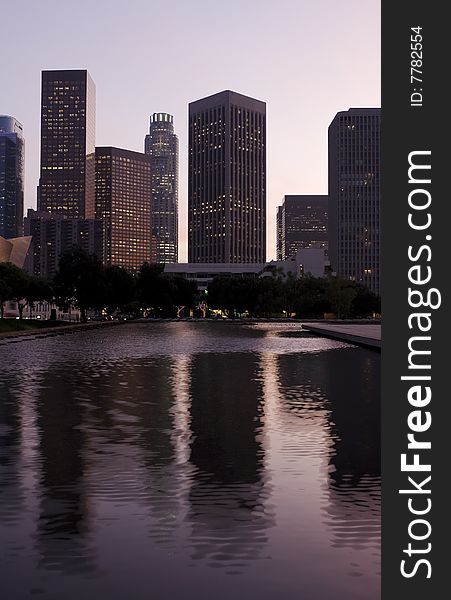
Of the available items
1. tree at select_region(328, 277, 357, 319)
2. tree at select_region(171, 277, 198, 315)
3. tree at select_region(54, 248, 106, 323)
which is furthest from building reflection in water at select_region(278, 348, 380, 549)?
tree at select_region(171, 277, 198, 315)

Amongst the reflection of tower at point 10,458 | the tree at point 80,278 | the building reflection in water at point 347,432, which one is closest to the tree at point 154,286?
the tree at point 80,278

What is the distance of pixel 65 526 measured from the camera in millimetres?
7523

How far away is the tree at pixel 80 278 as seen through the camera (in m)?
96.8

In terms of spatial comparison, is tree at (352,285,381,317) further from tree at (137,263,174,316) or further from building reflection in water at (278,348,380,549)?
building reflection in water at (278,348,380,549)

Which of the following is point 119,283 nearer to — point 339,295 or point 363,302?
point 339,295

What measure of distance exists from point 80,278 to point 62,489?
3520 inches

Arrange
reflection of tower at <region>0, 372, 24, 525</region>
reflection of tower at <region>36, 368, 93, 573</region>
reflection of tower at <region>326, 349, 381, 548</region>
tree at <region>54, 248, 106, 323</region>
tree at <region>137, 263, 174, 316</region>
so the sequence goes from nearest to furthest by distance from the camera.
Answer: reflection of tower at <region>36, 368, 93, 573</region> → reflection of tower at <region>326, 349, 381, 548</region> → reflection of tower at <region>0, 372, 24, 525</region> → tree at <region>54, 248, 106, 323</region> → tree at <region>137, 263, 174, 316</region>

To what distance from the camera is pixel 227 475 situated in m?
10.1

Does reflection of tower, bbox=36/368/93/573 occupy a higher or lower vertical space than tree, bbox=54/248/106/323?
lower

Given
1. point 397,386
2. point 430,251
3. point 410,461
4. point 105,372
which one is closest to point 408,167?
point 430,251

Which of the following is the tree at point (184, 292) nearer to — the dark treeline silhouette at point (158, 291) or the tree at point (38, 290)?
the dark treeline silhouette at point (158, 291)

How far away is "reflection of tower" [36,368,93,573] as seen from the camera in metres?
6.66

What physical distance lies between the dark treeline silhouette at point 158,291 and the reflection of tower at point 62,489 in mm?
76312

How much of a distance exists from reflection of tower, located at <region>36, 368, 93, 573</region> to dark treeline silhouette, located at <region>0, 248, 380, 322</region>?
250ft
